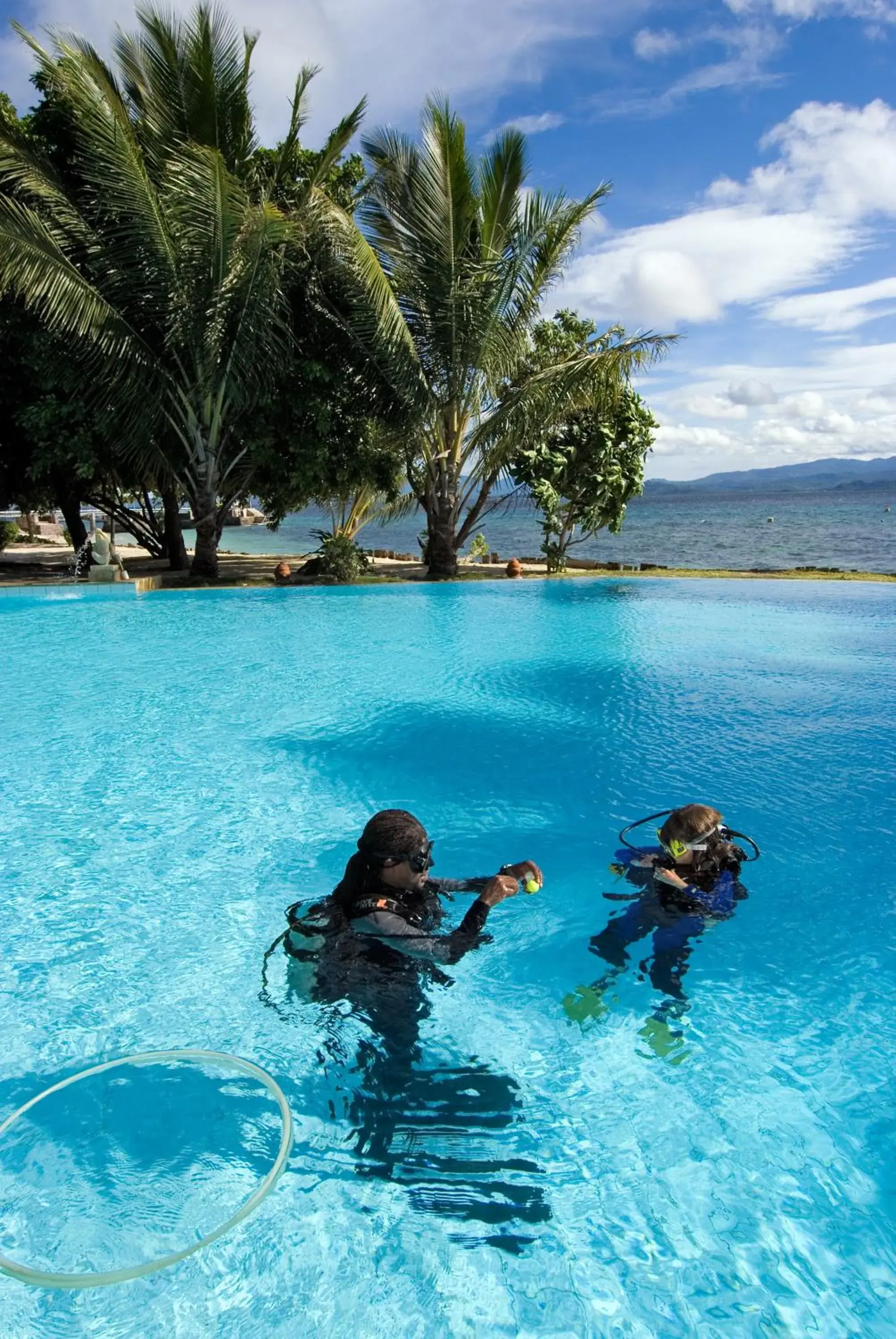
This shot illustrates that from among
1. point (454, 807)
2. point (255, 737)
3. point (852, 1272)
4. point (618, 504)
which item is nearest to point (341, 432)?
point (618, 504)

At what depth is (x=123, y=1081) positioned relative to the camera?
3.69 metres

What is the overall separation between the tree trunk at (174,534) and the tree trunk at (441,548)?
660 centimetres

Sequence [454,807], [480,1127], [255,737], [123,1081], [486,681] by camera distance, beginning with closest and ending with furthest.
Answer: [480,1127]
[123,1081]
[454,807]
[255,737]
[486,681]

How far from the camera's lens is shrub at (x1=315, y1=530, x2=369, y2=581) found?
64.8ft

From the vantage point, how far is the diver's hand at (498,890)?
3199 mm

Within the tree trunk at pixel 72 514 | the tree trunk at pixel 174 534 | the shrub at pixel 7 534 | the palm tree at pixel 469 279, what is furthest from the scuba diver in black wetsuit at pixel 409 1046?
the shrub at pixel 7 534

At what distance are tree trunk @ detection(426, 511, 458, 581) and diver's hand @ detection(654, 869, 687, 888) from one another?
17043mm

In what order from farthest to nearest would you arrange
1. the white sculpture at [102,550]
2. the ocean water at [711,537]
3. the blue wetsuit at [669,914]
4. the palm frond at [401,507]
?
the ocean water at [711,537], the palm frond at [401,507], the white sculpture at [102,550], the blue wetsuit at [669,914]

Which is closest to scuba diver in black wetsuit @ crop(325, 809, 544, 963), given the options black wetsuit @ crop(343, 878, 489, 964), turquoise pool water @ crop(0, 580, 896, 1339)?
black wetsuit @ crop(343, 878, 489, 964)

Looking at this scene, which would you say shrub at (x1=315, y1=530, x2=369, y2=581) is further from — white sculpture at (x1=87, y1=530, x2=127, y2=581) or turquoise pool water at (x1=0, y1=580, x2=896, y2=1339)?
turquoise pool water at (x1=0, y1=580, x2=896, y2=1339)

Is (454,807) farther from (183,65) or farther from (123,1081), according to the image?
(183,65)

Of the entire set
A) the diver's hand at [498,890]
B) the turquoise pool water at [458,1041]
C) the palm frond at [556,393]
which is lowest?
the turquoise pool water at [458,1041]

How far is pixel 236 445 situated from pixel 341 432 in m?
2.55

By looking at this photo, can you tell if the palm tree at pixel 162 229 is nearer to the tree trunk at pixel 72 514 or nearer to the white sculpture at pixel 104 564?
the white sculpture at pixel 104 564
